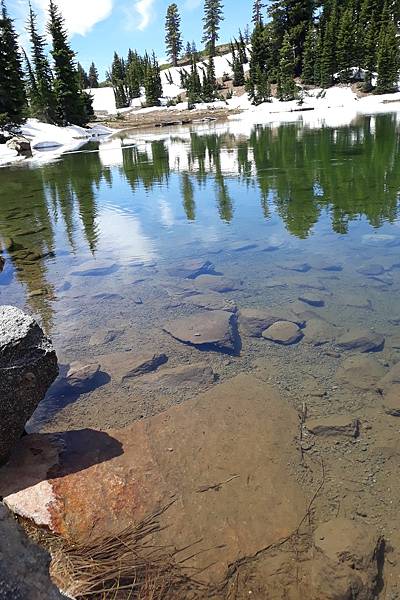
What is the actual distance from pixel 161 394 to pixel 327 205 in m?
9.49

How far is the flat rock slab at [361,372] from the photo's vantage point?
490cm

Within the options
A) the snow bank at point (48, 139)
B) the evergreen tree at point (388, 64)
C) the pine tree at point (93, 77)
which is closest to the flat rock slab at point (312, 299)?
the snow bank at point (48, 139)

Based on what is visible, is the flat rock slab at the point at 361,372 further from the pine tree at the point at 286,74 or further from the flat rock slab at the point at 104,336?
the pine tree at the point at 286,74

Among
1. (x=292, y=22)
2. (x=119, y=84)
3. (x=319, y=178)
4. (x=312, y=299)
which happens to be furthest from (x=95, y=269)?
(x=119, y=84)

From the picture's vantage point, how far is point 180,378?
5.32 meters

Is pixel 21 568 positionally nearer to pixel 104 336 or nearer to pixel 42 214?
pixel 104 336

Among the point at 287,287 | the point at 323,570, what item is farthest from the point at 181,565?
the point at 287,287

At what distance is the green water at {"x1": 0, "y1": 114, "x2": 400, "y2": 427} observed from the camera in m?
6.38

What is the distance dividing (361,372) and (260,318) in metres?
1.81

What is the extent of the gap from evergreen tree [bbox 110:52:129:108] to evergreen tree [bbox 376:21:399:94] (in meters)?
67.7

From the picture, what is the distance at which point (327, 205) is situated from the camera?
12.7m

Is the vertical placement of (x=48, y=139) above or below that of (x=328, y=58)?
below

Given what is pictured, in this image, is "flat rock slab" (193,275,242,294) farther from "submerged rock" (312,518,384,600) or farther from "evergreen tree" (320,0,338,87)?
"evergreen tree" (320,0,338,87)

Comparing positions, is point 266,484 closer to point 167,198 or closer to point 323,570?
point 323,570
